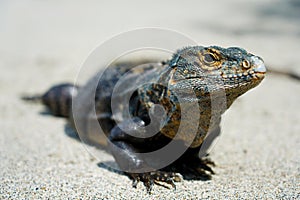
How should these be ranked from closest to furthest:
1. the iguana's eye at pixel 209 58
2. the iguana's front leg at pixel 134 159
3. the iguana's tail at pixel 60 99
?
the iguana's eye at pixel 209 58, the iguana's front leg at pixel 134 159, the iguana's tail at pixel 60 99

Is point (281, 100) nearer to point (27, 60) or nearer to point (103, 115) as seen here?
point (103, 115)

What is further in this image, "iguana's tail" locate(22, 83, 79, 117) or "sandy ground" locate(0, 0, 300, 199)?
"iguana's tail" locate(22, 83, 79, 117)

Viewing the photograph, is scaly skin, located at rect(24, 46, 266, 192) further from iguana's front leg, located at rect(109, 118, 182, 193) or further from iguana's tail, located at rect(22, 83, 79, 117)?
iguana's tail, located at rect(22, 83, 79, 117)

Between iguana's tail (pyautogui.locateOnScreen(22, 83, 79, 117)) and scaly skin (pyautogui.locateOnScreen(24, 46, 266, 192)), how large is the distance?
1525 mm

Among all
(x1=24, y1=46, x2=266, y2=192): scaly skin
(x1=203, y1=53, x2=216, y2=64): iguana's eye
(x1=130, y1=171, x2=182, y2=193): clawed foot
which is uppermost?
(x1=203, y1=53, x2=216, y2=64): iguana's eye

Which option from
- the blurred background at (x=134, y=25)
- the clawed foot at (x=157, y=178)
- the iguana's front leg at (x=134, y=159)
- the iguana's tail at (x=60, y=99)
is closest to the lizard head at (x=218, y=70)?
the iguana's front leg at (x=134, y=159)

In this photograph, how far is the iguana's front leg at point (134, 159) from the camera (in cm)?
374

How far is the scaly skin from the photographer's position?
3.42m

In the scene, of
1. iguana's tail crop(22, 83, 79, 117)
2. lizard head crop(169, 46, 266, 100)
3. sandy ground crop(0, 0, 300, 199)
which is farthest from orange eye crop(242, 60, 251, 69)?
iguana's tail crop(22, 83, 79, 117)

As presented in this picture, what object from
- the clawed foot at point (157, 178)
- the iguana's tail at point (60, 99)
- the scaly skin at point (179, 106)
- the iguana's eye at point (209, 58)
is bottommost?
the iguana's tail at point (60, 99)

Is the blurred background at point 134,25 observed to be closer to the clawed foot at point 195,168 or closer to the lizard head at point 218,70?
the clawed foot at point 195,168

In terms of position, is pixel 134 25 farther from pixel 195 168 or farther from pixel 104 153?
pixel 195 168

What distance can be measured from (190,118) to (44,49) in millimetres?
7516

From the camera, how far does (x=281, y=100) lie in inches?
259
